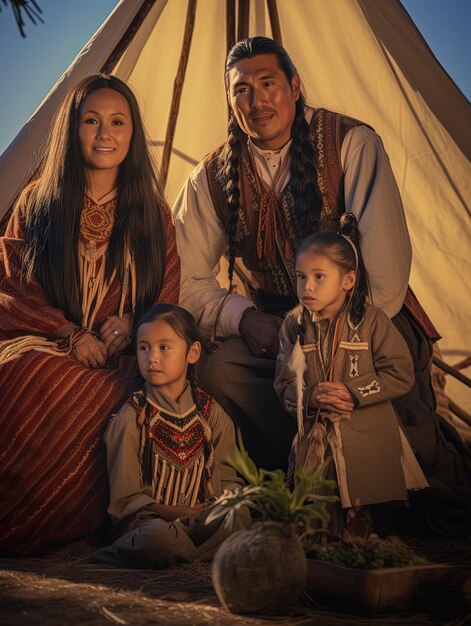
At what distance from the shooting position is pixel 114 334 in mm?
3623

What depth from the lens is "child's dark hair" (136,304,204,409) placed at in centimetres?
339

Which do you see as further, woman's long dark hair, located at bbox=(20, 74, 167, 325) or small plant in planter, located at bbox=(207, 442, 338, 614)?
woman's long dark hair, located at bbox=(20, 74, 167, 325)

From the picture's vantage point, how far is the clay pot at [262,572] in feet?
7.67

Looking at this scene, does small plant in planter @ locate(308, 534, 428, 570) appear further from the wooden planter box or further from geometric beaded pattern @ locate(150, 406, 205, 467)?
geometric beaded pattern @ locate(150, 406, 205, 467)

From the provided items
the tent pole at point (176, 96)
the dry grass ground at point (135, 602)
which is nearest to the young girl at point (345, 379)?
the dry grass ground at point (135, 602)

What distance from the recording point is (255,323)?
3721mm

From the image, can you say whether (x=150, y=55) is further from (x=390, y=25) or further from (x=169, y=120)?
(x=390, y=25)

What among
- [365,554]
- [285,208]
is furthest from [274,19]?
[365,554]

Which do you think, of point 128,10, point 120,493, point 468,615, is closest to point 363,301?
point 120,493

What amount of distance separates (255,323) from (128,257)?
0.55 metres

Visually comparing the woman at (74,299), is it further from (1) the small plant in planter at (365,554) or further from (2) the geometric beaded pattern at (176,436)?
(1) the small plant in planter at (365,554)

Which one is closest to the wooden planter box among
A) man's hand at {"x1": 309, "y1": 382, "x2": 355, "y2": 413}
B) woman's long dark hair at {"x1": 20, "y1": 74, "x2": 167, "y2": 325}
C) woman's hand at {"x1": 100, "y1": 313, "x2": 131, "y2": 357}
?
man's hand at {"x1": 309, "y1": 382, "x2": 355, "y2": 413}

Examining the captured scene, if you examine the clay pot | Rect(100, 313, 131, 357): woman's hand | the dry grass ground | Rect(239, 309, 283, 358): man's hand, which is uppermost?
Rect(239, 309, 283, 358): man's hand

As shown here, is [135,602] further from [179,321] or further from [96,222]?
[96,222]
